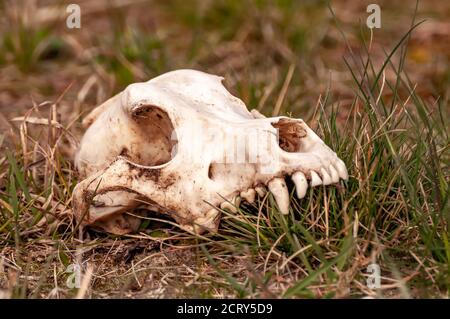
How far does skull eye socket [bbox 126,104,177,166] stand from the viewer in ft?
10.5

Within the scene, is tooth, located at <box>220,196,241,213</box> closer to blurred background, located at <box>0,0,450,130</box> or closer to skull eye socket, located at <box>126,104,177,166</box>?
skull eye socket, located at <box>126,104,177,166</box>

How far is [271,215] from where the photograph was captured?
2947 millimetres

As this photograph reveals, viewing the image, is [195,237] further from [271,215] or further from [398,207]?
[398,207]

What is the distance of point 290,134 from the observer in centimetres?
314

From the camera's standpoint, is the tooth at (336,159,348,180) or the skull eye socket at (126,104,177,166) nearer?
the tooth at (336,159,348,180)

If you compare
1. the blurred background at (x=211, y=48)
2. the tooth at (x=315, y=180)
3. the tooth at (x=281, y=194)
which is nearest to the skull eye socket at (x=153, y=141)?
the tooth at (x=281, y=194)

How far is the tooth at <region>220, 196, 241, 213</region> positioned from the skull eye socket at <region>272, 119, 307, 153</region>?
0.33 metres

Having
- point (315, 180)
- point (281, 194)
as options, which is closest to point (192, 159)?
point (281, 194)

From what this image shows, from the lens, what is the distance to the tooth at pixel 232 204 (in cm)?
296

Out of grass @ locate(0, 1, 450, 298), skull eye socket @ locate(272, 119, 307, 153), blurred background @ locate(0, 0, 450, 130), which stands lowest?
grass @ locate(0, 1, 450, 298)

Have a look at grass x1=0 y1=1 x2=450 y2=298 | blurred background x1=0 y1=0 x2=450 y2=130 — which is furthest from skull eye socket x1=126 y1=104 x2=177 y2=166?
blurred background x1=0 y1=0 x2=450 y2=130

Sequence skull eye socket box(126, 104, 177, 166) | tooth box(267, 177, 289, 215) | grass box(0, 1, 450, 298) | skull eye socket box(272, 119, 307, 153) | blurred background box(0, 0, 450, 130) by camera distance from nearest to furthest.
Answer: grass box(0, 1, 450, 298)
tooth box(267, 177, 289, 215)
skull eye socket box(272, 119, 307, 153)
skull eye socket box(126, 104, 177, 166)
blurred background box(0, 0, 450, 130)
